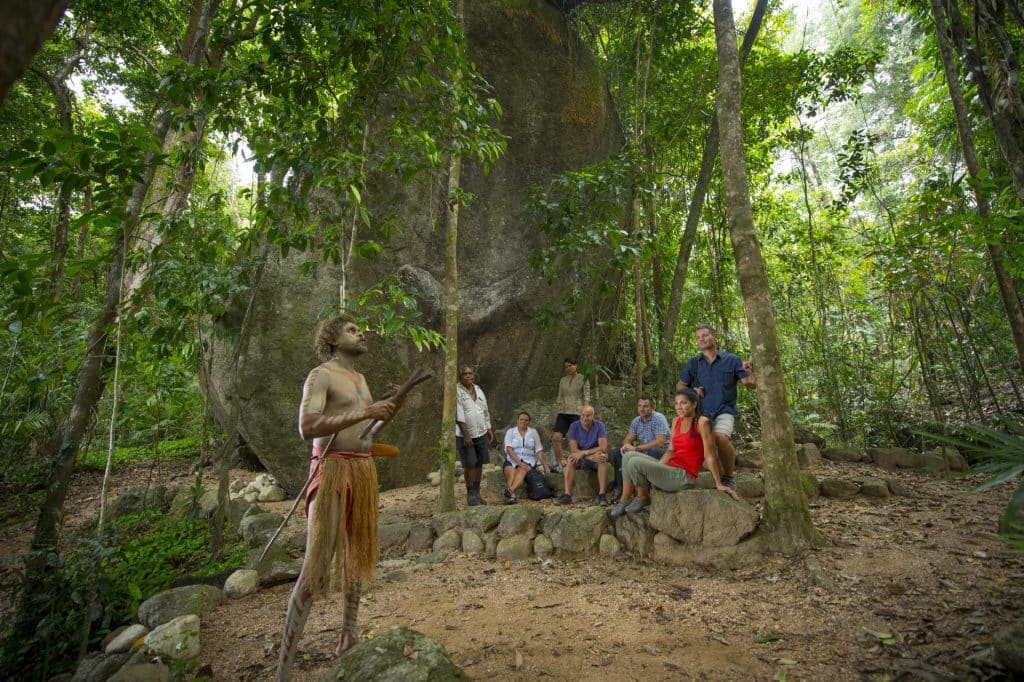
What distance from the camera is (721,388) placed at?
4.62m

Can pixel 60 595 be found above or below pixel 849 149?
below

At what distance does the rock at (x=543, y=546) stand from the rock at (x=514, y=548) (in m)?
0.06

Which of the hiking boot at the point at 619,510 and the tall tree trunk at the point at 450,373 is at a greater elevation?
the tall tree trunk at the point at 450,373

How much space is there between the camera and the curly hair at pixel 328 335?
2986 mm

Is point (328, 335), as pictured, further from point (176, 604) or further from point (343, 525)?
point (176, 604)

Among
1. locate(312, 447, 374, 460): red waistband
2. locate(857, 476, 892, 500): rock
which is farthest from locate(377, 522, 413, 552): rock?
locate(857, 476, 892, 500): rock

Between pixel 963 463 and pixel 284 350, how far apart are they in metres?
8.40

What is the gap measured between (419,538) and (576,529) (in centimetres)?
155

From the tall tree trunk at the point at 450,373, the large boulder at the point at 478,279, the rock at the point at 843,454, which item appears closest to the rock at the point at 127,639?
the tall tree trunk at the point at 450,373

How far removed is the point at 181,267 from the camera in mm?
4461

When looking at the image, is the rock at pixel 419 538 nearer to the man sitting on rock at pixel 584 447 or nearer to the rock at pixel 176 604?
the man sitting on rock at pixel 584 447

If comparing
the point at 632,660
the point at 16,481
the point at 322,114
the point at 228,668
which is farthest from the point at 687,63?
the point at 16,481

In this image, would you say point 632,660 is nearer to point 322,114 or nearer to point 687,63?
point 322,114

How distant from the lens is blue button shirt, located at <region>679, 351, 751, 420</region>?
4609mm
